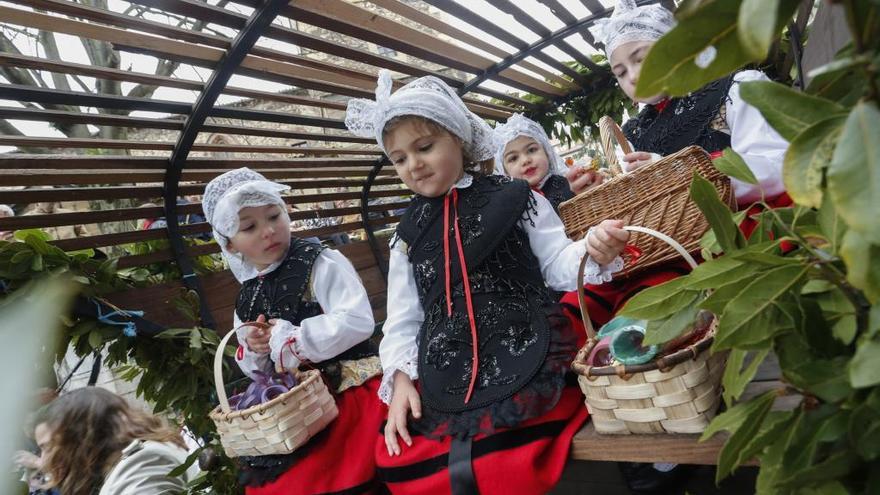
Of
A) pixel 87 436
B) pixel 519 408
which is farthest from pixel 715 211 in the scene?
pixel 87 436

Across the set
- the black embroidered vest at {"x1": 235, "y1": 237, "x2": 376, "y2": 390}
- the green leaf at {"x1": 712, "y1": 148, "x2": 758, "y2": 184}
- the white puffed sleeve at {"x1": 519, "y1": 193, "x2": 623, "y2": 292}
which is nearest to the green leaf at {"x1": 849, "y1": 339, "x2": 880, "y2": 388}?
the green leaf at {"x1": 712, "y1": 148, "x2": 758, "y2": 184}

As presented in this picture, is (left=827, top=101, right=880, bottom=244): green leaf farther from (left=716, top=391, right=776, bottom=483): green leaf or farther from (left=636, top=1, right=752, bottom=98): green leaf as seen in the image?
(left=716, top=391, right=776, bottom=483): green leaf

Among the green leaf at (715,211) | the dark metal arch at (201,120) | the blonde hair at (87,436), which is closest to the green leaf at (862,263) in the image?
the green leaf at (715,211)

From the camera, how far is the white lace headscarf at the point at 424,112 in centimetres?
154

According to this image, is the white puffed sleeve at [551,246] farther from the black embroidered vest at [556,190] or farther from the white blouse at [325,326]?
the black embroidered vest at [556,190]

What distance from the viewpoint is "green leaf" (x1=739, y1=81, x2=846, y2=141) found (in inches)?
16.0

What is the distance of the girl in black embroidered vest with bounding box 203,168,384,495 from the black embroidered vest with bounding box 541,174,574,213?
102cm

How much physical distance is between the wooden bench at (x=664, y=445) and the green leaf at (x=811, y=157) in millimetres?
713

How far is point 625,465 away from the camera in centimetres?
212

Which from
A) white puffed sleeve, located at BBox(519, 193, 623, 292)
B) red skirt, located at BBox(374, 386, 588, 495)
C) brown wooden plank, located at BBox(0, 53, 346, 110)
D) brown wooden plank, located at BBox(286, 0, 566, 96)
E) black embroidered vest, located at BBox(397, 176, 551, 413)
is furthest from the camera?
brown wooden plank, located at BBox(286, 0, 566, 96)

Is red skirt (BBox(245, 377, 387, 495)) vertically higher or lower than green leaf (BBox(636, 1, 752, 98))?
lower

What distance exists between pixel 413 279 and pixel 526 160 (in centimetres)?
116

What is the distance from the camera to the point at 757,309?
510 mm

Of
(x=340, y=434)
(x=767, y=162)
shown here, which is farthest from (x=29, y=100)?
(x=767, y=162)
